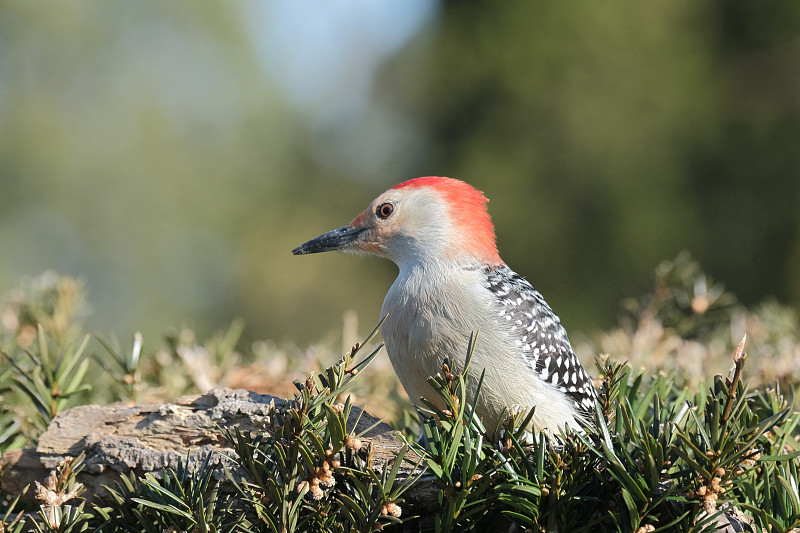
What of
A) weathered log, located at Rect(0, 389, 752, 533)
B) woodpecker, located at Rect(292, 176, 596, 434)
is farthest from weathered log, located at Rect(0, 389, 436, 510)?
woodpecker, located at Rect(292, 176, 596, 434)

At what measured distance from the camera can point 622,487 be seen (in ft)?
5.50

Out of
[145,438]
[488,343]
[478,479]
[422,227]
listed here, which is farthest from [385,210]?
[478,479]

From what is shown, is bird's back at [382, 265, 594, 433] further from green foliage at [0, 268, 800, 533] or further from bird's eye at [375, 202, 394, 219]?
green foliage at [0, 268, 800, 533]

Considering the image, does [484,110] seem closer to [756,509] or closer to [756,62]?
[756,62]

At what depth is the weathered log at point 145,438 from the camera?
7.25 feet

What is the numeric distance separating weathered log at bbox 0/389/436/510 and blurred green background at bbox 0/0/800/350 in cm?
1086

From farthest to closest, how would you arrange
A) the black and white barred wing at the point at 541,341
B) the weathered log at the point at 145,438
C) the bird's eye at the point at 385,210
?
1. the bird's eye at the point at 385,210
2. the black and white barred wing at the point at 541,341
3. the weathered log at the point at 145,438

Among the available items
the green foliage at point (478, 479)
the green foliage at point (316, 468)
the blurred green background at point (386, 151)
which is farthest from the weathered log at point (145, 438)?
the blurred green background at point (386, 151)

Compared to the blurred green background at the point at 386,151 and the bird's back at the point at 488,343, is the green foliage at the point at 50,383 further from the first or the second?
the blurred green background at the point at 386,151

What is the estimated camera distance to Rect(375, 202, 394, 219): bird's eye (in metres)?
3.51

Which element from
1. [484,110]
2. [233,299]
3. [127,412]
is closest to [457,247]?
[127,412]

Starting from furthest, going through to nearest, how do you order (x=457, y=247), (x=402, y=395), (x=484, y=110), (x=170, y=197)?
(x=170, y=197), (x=484, y=110), (x=402, y=395), (x=457, y=247)

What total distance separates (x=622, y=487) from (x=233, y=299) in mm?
19861

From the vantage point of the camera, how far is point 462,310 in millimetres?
2855
